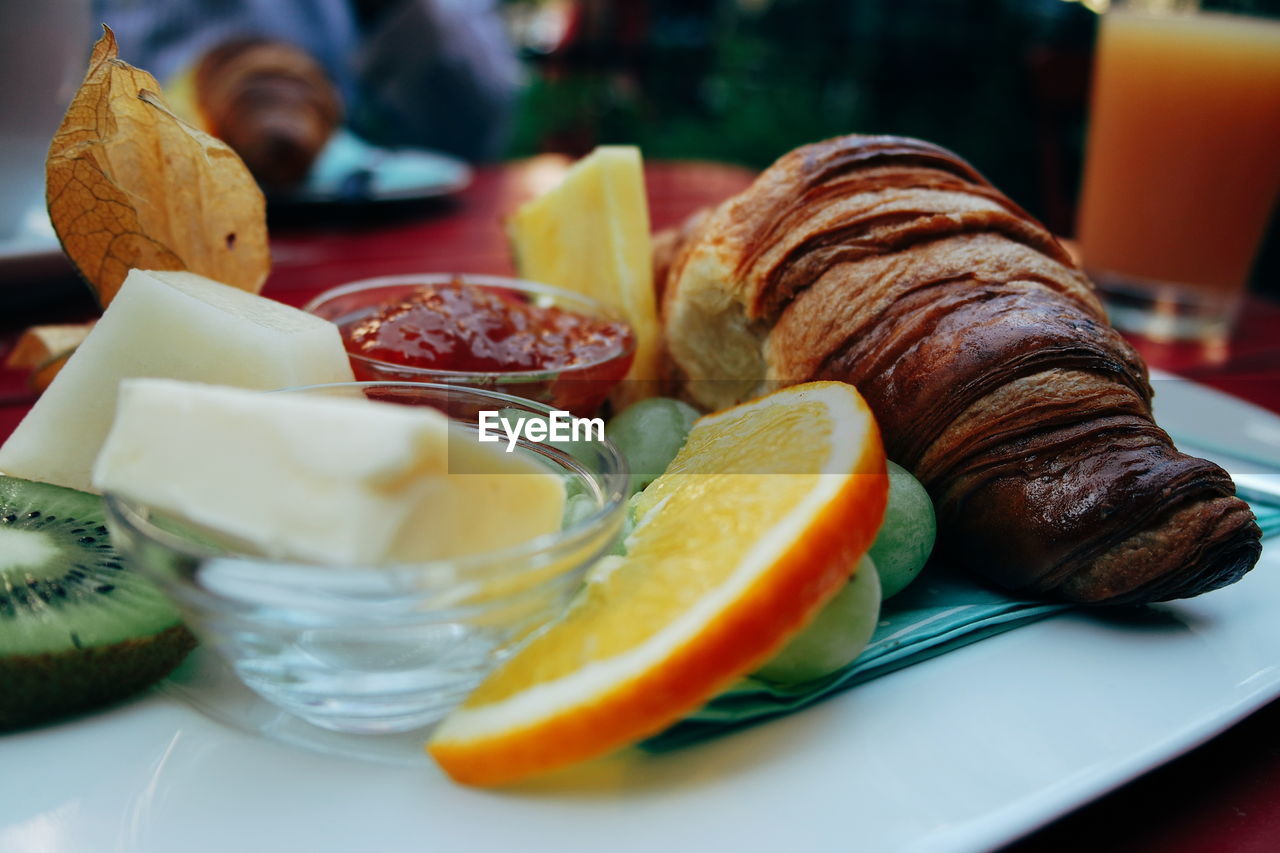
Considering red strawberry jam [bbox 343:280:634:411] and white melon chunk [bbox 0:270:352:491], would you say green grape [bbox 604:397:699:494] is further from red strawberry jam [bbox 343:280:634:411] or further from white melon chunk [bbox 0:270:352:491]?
white melon chunk [bbox 0:270:352:491]

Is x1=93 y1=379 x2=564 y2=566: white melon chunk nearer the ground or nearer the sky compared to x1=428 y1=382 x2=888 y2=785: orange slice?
nearer the sky

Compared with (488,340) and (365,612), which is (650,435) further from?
(365,612)

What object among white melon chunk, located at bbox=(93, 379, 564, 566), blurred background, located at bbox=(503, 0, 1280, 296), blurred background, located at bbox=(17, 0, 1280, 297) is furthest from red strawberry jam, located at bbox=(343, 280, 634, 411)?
blurred background, located at bbox=(503, 0, 1280, 296)

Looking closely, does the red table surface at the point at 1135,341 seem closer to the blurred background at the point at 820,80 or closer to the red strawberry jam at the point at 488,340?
the red strawberry jam at the point at 488,340

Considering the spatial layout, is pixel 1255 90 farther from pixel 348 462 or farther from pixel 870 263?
pixel 348 462

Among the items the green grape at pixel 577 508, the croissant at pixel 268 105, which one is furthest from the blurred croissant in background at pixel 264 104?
the green grape at pixel 577 508

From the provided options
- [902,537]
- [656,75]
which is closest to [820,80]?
[656,75]
